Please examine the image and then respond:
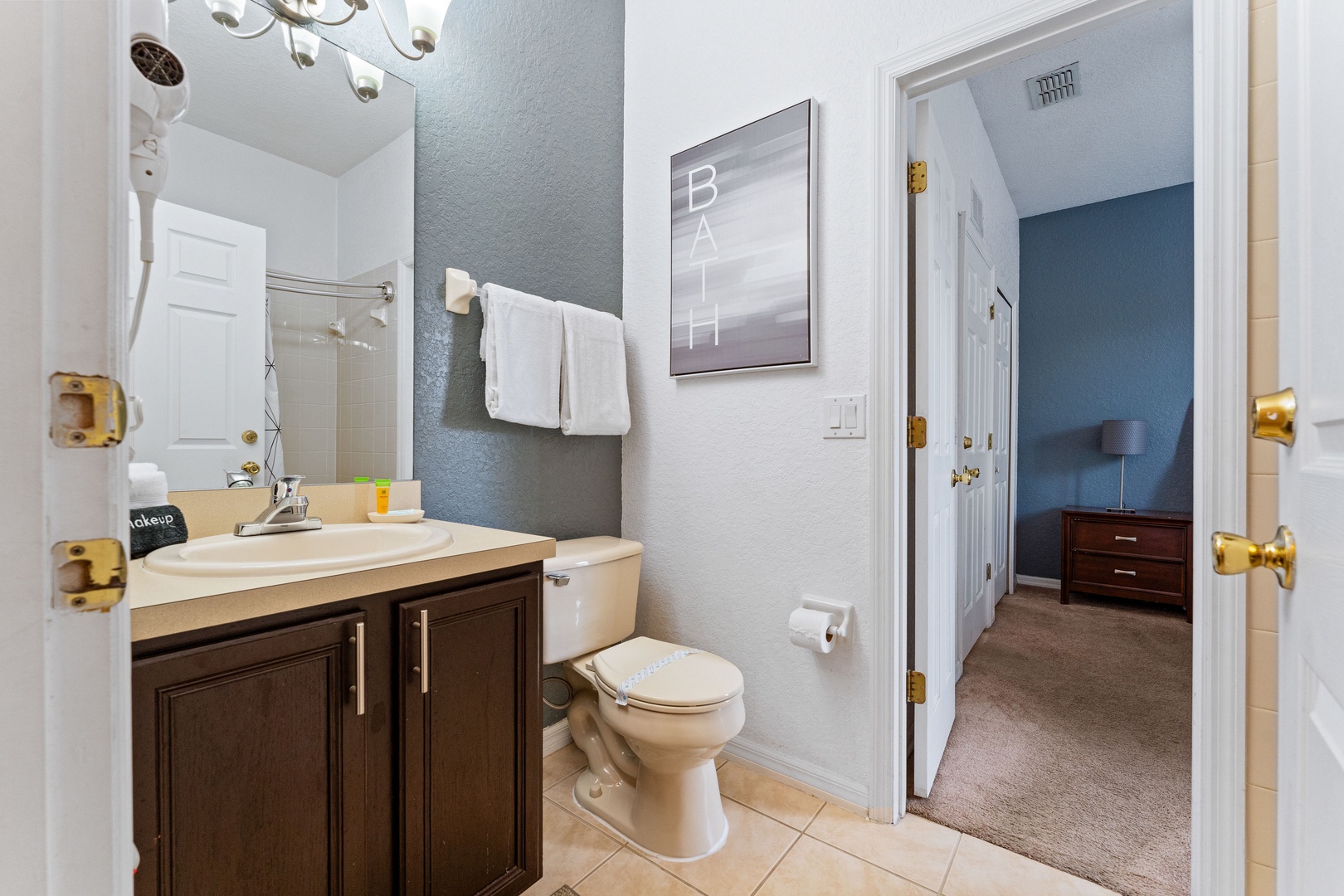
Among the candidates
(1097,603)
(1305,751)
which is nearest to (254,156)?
(1305,751)

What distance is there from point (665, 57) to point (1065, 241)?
3269 mm

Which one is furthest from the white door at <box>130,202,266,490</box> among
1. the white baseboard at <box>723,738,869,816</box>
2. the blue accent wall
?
the blue accent wall

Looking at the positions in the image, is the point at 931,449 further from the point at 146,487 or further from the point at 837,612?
the point at 146,487

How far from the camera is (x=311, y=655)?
2.99 feet

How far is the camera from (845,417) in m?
1.59

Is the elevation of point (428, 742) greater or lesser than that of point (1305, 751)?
lesser

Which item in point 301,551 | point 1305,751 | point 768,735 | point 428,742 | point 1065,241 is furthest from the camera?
point 1065,241

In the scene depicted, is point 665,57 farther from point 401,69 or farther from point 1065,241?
point 1065,241

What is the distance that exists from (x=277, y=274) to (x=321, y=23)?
0.59 meters

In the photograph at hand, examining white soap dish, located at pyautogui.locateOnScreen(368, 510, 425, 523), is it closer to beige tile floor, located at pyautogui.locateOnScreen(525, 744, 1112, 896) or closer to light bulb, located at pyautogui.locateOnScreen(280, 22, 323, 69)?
beige tile floor, located at pyautogui.locateOnScreen(525, 744, 1112, 896)

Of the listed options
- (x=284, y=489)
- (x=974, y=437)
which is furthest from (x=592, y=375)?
(x=974, y=437)

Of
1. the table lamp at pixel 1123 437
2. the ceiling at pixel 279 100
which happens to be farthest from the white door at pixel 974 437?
the ceiling at pixel 279 100

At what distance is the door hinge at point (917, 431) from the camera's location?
159 centimetres

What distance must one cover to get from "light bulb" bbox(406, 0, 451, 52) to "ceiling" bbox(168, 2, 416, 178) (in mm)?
169
